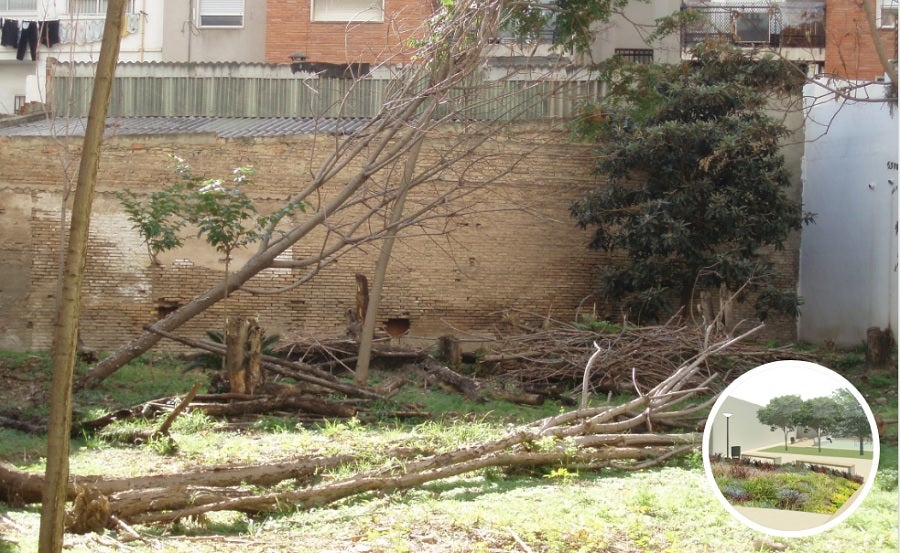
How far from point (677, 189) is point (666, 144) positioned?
2.40ft

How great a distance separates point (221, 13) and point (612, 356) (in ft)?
54.4

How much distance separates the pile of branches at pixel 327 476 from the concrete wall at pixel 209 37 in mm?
18313

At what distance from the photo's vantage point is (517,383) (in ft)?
40.1

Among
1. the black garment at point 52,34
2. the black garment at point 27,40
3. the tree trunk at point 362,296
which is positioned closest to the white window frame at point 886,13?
the tree trunk at point 362,296

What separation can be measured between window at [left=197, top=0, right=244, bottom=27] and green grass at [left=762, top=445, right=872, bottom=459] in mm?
23250

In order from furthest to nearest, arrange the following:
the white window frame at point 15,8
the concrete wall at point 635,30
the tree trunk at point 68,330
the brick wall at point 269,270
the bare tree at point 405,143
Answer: the white window frame at point 15,8 → the concrete wall at point 635,30 → the brick wall at point 269,270 → the bare tree at point 405,143 → the tree trunk at point 68,330

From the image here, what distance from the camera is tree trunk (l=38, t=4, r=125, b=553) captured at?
399 centimetres

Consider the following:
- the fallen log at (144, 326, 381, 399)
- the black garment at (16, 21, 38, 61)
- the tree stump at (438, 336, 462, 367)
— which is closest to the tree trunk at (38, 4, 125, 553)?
the fallen log at (144, 326, 381, 399)

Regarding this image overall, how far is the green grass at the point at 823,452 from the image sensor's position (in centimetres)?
333

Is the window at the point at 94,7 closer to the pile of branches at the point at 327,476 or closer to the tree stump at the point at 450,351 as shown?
the tree stump at the point at 450,351

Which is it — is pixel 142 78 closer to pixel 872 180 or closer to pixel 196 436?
pixel 196 436

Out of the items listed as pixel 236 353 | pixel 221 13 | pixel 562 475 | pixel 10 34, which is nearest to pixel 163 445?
pixel 236 353

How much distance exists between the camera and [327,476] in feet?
22.9

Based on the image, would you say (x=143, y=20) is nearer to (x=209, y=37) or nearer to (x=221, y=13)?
(x=209, y=37)
